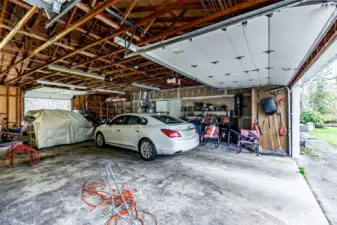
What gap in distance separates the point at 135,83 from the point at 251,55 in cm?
560

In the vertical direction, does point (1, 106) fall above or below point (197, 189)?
above

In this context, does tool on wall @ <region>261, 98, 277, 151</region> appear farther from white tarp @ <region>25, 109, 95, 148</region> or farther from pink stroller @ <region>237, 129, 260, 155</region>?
white tarp @ <region>25, 109, 95, 148</region>

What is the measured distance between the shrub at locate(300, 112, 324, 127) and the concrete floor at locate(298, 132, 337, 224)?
1170 cm

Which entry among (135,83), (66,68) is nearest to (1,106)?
(66,68)

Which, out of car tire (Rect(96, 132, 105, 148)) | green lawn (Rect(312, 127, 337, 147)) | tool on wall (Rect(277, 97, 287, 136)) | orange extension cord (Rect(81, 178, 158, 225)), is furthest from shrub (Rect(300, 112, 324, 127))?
orange extension cord (Rect(81, 178, 158, 225))

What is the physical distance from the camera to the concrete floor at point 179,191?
6.86 feet

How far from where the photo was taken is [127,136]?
4988 mm

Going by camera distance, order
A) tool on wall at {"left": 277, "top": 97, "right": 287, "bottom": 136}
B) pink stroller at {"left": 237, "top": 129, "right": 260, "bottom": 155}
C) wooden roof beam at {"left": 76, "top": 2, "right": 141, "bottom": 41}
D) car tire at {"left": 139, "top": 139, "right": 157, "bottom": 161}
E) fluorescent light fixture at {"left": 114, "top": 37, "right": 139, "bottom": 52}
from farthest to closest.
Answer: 1. tool on wall at {"left": 277, "top": 97, "right": 287, "bottom": 136}
2. pink stroller at {"left": 237, "top": 129, "right": 260, "bottom": 155}
3. car tire at {"left": 139, "top": 139, "right": 157, "bottom": 161}
4. fluorescent light fixture at {"left": 114, "top": 37, "right": 139, "bottom": 52}
5. wooden roof beam at {"left": 76, "top": 2, "right": 141, "bottom": 41}

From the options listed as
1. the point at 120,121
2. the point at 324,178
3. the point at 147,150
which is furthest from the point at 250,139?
the point at 120,121

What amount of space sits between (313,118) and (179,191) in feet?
56.7

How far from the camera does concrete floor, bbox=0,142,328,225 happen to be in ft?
6.86

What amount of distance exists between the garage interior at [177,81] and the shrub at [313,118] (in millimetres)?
12463

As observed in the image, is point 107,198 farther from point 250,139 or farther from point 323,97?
point 323,97

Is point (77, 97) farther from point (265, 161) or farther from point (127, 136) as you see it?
point (265, 161)
